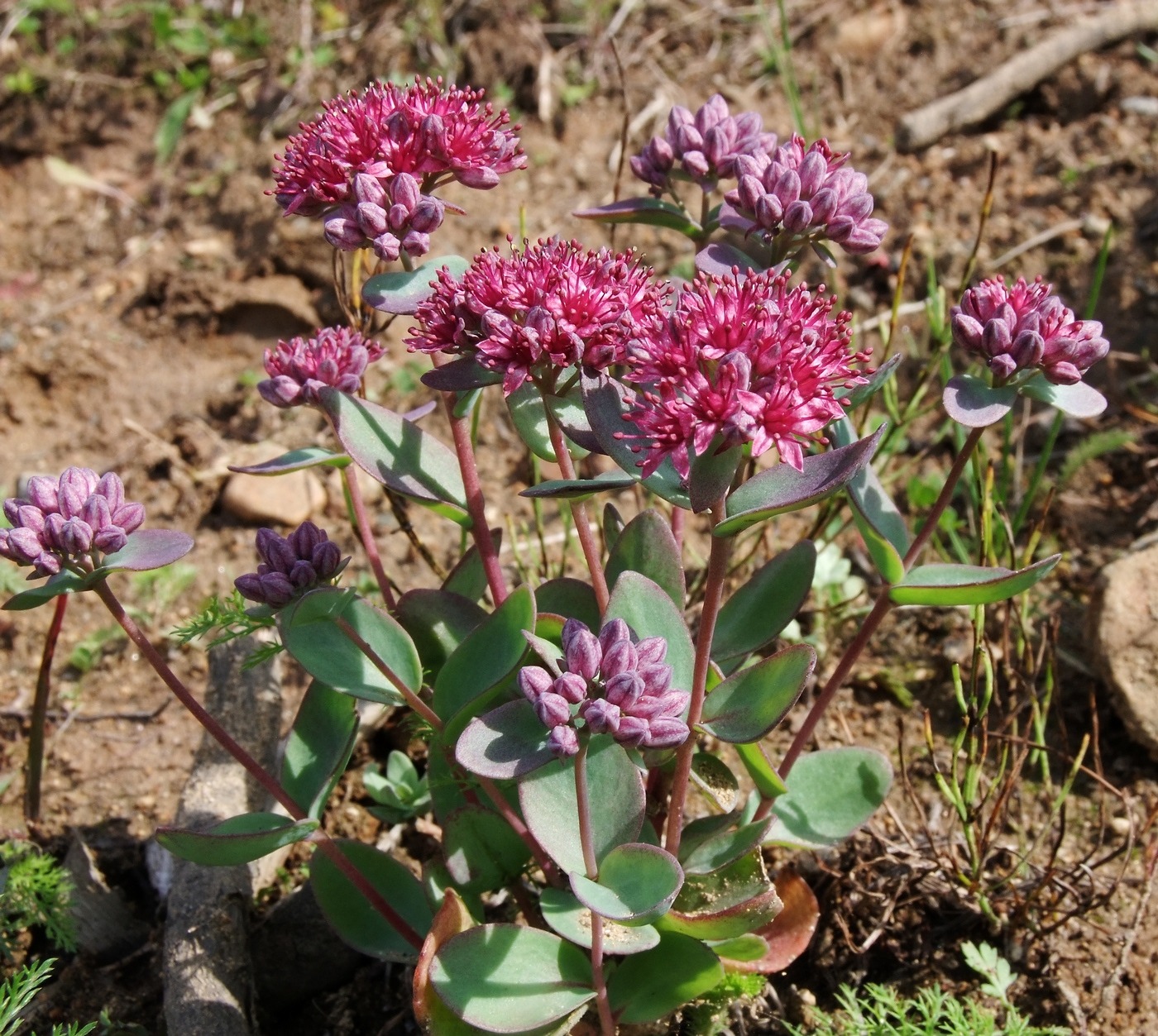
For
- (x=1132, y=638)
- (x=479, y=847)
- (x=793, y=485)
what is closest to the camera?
(x=793, y=485)

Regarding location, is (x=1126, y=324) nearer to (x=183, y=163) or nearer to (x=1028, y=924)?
(x=1028, y=924)

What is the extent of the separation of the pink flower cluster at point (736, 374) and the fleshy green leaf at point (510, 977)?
1010mm

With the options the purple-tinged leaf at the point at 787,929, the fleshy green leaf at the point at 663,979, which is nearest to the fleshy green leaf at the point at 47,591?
the fleshy green leaf at the point at 663,979

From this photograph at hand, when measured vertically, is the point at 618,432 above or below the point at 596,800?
above

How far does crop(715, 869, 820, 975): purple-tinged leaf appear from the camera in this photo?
246 centimetres

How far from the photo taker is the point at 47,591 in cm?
201

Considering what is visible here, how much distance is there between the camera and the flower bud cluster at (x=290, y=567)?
6.83ft

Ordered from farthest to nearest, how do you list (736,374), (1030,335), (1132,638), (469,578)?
(1132,638), (469,578), (1030,335), (736,374)

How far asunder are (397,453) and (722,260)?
78cm

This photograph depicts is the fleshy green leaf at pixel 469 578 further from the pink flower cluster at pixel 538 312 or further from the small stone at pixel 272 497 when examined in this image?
the small stone at pixel 272 497

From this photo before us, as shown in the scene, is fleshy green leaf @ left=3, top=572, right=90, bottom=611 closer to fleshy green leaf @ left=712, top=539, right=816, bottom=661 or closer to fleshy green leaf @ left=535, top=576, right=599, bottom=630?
fleshy green leaf @ left=535, top=576, right=599, bottom=630

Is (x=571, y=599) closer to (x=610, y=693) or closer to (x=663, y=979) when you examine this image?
(x=610, y=693)

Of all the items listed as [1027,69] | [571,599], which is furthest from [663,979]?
[1027,69]

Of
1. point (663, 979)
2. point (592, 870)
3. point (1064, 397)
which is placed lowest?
point (663, 979)
